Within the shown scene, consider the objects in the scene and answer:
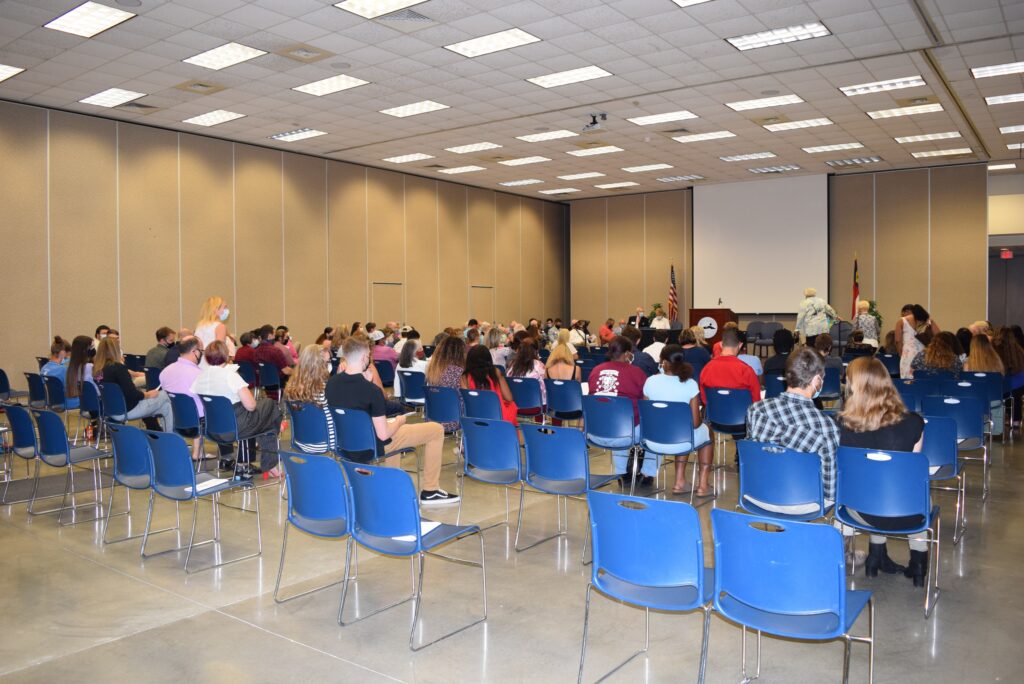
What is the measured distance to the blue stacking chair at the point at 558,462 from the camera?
188 inches

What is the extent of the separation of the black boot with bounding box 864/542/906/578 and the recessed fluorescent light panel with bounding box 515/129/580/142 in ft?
36.5

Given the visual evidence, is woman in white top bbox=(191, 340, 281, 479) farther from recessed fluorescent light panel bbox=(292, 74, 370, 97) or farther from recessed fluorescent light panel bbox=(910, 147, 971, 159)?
recessed fluorescent light panel bbox=(910, 147, 971, 159)

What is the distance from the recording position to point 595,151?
16.3m

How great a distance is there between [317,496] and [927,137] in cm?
1492

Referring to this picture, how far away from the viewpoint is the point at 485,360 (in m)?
6.80

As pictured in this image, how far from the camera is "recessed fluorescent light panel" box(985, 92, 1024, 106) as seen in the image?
39.0ft

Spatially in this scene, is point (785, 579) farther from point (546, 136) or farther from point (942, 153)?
point (942, 153)

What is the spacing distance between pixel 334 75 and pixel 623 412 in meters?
7.39

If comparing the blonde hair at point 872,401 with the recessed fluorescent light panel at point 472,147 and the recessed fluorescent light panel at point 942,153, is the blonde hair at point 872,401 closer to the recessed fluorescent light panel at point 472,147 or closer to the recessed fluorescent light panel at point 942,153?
the recessed fluorescent light panel at point 472,147

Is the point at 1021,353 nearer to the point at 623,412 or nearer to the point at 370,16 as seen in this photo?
the point at 623,412

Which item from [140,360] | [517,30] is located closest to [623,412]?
[517,30]

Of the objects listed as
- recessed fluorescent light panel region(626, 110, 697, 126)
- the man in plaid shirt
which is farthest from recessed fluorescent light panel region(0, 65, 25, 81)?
A: the man in plaid shirt

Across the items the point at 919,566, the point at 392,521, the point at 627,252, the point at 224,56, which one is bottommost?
the point at 919,566

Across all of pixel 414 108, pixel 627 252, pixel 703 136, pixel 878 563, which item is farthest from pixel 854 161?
pixel 878 563
